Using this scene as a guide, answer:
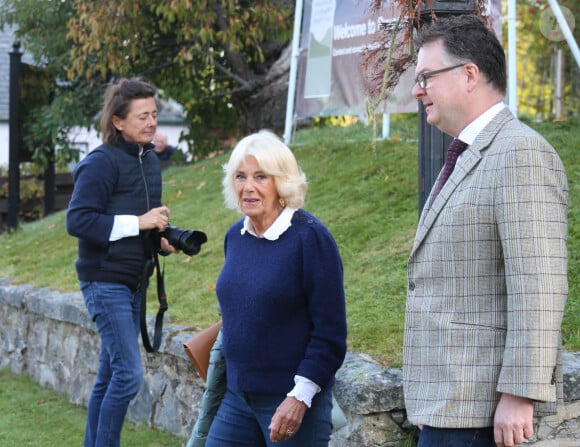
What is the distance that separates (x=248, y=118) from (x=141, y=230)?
27.1ft

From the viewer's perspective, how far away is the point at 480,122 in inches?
106

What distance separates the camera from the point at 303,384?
3314 mm

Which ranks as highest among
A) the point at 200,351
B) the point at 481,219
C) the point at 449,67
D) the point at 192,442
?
the point at 449,67

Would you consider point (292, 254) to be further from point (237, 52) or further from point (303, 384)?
point (237, 52)

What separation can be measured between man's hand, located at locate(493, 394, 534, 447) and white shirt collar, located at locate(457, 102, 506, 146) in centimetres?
70

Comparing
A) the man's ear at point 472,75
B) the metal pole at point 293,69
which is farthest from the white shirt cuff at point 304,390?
the metal pole at point 293,69

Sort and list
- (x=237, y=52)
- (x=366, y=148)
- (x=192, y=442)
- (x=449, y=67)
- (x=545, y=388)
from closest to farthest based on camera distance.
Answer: (x=545, y=388) → (x=449, y=67) → (x=192, y=442) → (x=366, y=148) → (x=237, y=52)

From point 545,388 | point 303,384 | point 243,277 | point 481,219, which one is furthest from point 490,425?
point 243,277

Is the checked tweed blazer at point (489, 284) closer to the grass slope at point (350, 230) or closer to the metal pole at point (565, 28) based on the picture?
the grass slope at point (350, 230)

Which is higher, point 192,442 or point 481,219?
point 481,219

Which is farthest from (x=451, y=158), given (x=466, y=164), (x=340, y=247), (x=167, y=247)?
(x=340, y=247)

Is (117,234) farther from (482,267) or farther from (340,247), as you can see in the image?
(482,267)

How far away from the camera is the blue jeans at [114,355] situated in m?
5.00

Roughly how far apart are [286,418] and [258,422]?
208 millimetres
